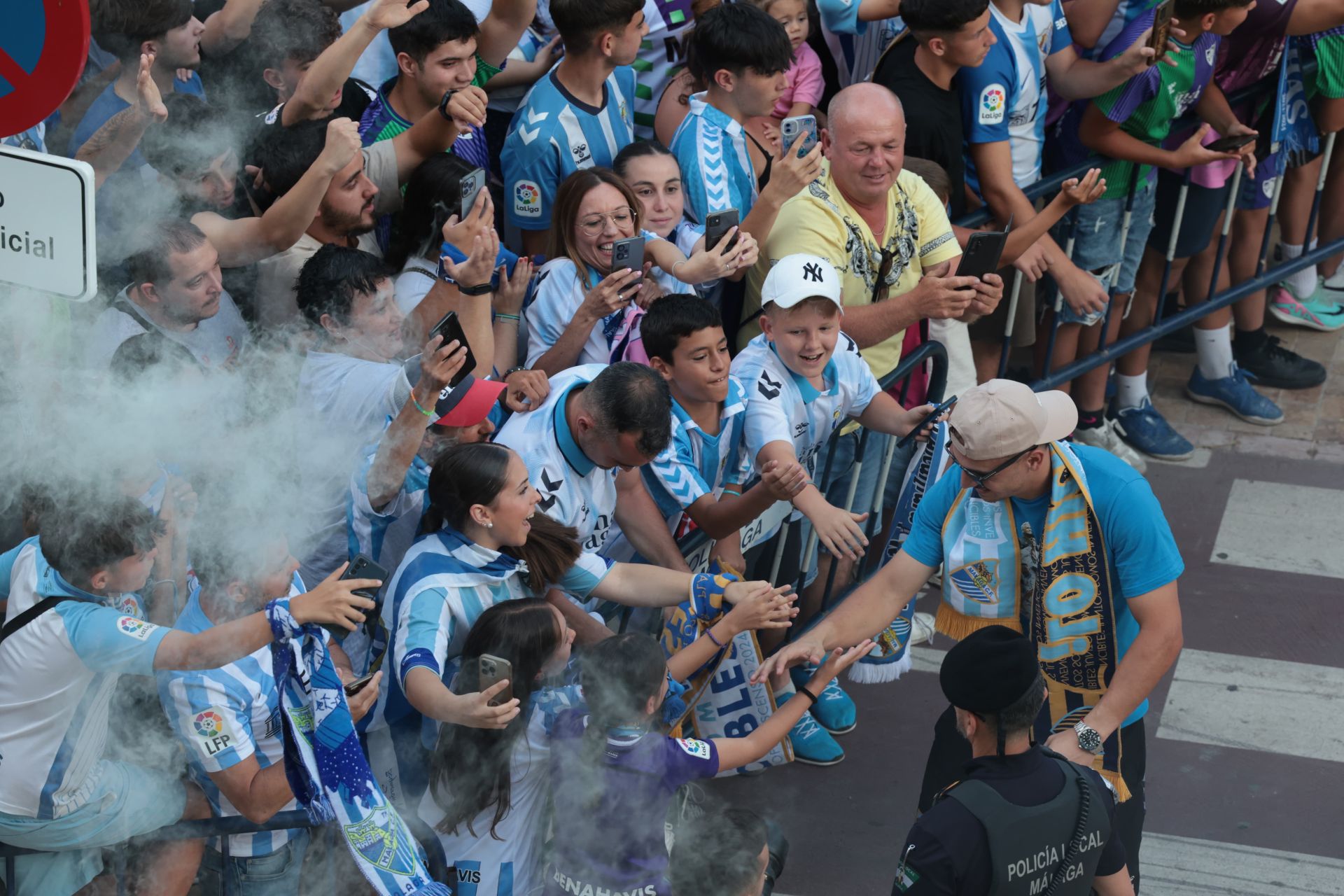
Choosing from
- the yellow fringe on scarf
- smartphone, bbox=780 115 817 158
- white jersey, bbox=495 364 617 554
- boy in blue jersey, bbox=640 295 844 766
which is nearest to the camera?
the yellow fringe on scarf

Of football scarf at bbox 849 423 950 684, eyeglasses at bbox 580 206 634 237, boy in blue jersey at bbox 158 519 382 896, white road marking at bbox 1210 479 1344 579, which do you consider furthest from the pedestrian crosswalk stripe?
boy in blue jersey at bbox 158 519 382 896

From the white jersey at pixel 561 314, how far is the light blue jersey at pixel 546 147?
335mm

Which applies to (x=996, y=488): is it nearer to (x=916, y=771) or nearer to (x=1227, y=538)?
(x=916, y=771)

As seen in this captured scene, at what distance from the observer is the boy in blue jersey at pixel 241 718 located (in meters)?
3.34

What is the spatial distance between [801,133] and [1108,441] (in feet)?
8.42

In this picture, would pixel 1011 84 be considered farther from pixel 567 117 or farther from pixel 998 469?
pixel 998 469

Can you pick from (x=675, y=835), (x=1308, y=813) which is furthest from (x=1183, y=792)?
(x=675, y=835)

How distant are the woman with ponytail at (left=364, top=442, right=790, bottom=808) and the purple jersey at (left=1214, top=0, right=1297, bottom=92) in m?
4.06

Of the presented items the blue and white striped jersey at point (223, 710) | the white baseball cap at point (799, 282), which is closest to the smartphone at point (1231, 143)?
the white baseball cap at point (799, 282)

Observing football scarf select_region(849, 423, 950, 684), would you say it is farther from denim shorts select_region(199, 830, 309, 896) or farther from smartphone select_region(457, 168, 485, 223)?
denim shorts select_region(199, 830, 309, 896)

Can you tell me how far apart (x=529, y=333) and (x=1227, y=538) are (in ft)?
10.5

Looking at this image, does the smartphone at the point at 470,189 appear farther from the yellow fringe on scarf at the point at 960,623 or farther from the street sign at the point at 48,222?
the yellow fringe on scarf at the point at 960,623

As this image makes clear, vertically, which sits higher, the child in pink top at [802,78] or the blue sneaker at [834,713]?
the child in pink top at [802,78]

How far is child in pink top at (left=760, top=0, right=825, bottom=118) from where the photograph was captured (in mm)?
5750
